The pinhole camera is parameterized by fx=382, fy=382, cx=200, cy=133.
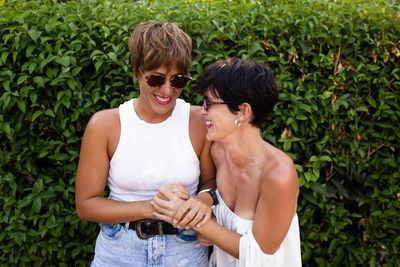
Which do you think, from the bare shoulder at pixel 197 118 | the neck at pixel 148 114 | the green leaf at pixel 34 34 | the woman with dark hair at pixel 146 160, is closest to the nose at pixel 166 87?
the woman with dark hair at pixel 146 160

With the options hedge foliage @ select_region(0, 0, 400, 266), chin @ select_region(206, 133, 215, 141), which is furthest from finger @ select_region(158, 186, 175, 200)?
hedge foliage @ select_region(0, 0, 400, 266)

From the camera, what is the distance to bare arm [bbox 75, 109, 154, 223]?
207 cm

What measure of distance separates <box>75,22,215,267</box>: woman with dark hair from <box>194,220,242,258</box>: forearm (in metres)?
0.06

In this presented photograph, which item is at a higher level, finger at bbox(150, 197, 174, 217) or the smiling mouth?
the smiling mouth

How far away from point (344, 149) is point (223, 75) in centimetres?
154

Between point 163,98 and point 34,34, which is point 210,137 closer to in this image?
point 163,98

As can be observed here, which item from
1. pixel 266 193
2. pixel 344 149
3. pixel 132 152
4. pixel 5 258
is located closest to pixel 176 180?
pixel 132 152

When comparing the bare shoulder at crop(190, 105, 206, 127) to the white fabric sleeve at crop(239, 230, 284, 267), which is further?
the bare shoulder at crop(190, 105, 206, 127)

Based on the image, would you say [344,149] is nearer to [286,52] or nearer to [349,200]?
[349,200]

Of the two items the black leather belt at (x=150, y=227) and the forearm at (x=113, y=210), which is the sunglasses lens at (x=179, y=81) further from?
the black leather belt at (x=150, y=227)

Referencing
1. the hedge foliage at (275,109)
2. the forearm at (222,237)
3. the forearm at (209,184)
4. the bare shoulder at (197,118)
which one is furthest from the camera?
the hedge foliage at (275,109)

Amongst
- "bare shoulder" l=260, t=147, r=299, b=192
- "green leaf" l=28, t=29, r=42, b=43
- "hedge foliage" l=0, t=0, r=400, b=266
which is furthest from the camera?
"hedge foliage" l=0, t=0, r=400, b=266

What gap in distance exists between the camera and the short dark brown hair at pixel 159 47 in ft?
6.62

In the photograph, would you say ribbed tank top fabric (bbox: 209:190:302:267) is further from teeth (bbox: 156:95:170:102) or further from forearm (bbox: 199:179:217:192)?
teeth (bbox: 156:95:170:102)
